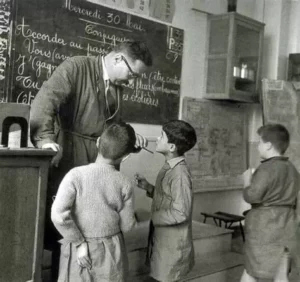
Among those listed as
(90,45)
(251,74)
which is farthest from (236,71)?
(90,45)

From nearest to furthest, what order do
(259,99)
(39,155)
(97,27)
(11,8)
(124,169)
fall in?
(39,155)
(11,8)
(97,27)
(124,169)
(259,99)

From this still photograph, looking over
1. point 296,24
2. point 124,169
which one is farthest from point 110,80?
point 296,24

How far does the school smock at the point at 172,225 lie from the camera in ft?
6.86

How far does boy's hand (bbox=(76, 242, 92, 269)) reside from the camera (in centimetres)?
171

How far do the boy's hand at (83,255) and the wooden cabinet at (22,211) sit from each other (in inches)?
6.2

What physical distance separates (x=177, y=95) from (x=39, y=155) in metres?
2.55

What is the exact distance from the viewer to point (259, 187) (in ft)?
8.10

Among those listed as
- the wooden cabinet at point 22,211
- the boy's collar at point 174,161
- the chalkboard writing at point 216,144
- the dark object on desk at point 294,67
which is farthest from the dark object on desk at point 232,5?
the wooden cabinet at point 22,211

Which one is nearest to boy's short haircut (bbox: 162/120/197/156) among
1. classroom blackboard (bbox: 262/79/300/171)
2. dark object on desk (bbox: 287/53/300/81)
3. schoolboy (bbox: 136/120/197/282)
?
schoolboy (bbox: 136/120/197/282)

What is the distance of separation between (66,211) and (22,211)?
176mm

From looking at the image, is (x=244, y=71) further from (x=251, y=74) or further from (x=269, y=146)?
(x=269, y=146)

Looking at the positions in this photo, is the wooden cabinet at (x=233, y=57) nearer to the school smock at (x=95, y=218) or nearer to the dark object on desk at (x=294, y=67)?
the dark object on desk at (x=294, y=67)

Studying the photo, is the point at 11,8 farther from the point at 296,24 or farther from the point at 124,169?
the point at 296,24

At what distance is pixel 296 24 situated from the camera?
496cm
